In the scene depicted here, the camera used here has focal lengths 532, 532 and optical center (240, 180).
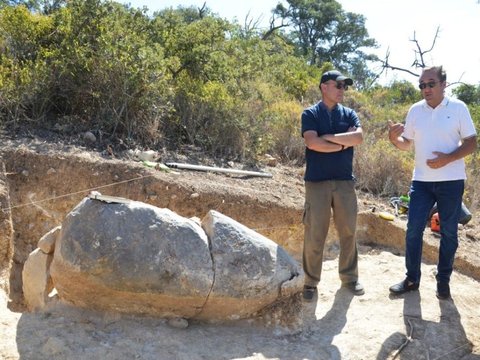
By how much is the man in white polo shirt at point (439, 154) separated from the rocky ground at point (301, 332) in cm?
45

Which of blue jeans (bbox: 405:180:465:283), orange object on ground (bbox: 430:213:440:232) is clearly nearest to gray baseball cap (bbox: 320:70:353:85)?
Result: blue jeans (bbox: 405:180:465:283)

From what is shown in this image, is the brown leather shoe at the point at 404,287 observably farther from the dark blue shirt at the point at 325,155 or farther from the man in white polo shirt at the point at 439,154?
the dark blue shirt at the point at 325,155

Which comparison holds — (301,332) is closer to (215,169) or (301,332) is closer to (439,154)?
(439,154)

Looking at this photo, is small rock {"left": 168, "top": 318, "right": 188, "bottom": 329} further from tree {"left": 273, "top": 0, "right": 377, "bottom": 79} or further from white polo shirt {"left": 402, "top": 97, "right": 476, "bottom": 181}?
tree {"left": 273, "top": 0, "right": 377, "bottom": 79}

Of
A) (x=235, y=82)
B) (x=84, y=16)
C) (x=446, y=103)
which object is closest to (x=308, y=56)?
(x=235, y=82)

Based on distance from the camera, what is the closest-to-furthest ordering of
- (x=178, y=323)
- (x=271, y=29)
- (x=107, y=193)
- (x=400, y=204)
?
(x=178, y=323), (x=107, y=193), (x=400, y=204), (x=271, y=29)

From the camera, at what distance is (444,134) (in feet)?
12.8

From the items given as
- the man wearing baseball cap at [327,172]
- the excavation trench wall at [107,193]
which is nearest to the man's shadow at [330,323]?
the man wearing baseball cap at [327,172]

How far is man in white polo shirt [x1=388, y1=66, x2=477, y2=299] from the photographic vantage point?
3875 millimetres

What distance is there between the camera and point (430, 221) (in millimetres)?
5742

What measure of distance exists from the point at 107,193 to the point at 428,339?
10.5 feet

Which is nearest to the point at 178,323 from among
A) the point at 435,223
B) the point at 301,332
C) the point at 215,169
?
the point at 301,332

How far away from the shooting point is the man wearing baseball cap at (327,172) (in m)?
4.01

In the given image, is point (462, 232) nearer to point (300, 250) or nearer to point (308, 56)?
point (300, 250)
